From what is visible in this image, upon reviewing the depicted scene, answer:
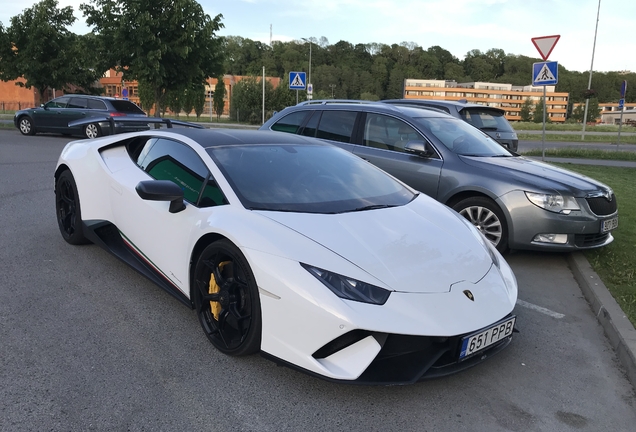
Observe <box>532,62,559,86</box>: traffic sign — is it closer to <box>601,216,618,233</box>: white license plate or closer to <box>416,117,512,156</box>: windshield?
<box>416,117,512,156</box>: windshield

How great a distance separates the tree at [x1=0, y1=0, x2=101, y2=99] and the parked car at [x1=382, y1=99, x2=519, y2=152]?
67.2 ft

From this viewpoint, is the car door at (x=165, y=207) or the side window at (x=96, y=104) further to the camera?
the side window at (x=96, y=104)

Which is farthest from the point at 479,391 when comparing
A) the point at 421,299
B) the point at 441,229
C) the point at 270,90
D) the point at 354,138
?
the point at 270,90

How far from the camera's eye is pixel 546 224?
5.06 m

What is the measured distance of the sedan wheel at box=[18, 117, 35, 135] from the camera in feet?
61.9

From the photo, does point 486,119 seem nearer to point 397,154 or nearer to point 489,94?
point 397,154

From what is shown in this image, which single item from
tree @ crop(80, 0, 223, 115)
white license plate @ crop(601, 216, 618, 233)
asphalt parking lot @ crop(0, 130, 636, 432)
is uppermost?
tree @ crop(80, 0, 223, 115)

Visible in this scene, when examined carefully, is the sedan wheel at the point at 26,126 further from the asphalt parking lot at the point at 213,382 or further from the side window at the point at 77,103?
the asphalt parking lot at the point at 213,382

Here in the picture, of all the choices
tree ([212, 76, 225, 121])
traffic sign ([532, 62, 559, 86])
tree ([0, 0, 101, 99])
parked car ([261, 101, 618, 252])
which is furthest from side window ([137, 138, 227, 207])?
tree ([212, 76, 225, 121])

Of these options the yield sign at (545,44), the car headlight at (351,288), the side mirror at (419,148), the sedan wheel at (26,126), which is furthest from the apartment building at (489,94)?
the car headlight at (351,288)

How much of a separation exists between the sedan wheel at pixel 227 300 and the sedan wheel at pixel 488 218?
3.07m

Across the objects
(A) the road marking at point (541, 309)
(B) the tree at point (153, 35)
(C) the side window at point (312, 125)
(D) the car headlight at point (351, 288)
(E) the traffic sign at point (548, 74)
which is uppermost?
(B) the tree at point (153, 35)

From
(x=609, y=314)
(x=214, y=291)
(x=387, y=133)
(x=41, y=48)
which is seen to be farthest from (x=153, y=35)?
(x=609, y=314)

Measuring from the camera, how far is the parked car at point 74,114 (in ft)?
54.7
